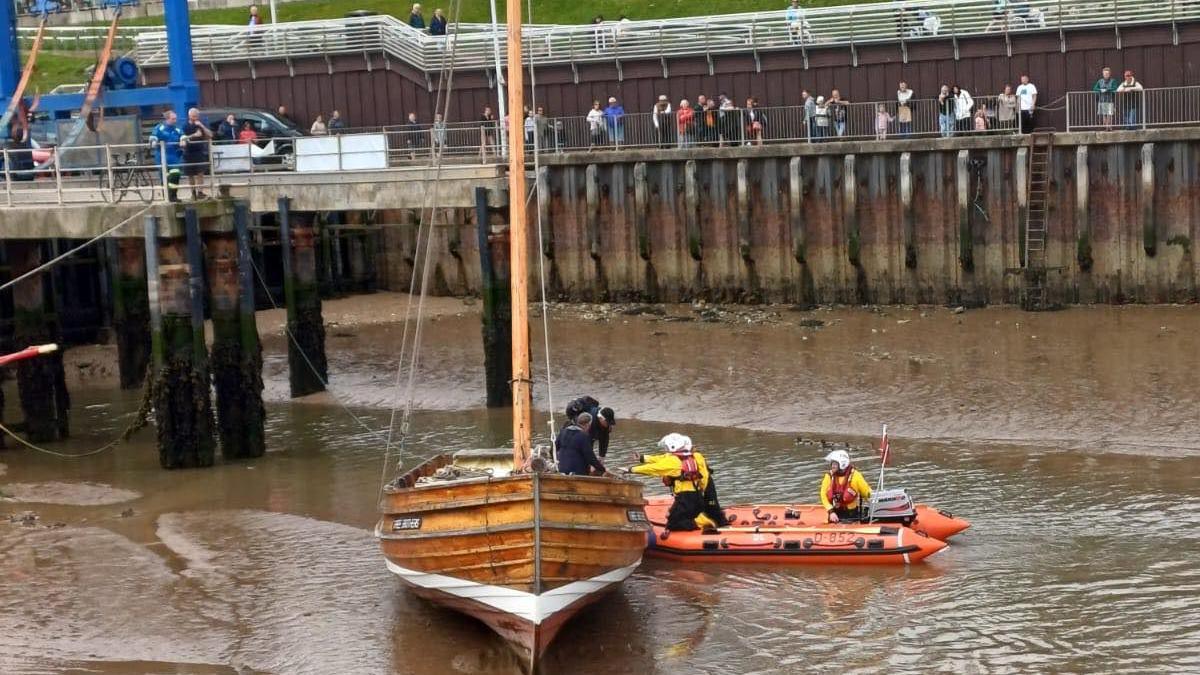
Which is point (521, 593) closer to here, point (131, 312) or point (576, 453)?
point (576, 453)

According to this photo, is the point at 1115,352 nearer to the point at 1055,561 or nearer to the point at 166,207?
the point at 1055,561

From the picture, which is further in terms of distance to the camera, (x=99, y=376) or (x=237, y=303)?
(x=99, y=376)

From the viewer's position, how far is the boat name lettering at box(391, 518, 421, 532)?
16922 mm

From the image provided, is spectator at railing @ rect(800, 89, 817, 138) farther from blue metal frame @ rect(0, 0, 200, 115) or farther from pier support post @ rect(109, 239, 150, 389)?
pier support post @ rect(109, 239, 150, 389)

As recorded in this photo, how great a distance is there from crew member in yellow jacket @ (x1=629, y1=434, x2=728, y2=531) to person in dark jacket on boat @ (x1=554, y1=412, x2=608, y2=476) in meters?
1.20

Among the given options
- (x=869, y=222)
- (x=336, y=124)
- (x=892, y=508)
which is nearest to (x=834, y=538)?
(x=892, y=508)

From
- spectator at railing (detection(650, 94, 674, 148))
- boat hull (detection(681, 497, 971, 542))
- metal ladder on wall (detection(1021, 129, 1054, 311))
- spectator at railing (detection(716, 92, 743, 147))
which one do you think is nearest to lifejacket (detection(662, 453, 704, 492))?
boat hull (detection(681, 497, 971, 542))

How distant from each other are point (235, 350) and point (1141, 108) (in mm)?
18459

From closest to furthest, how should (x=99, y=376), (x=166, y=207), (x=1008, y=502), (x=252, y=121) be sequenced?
(x=1008, y=502)
(x=166, y=207)
(x=99, y=376)
(x=252, y=121)

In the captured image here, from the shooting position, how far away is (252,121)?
141 feet

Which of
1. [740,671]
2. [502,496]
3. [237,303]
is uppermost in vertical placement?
[237,303]

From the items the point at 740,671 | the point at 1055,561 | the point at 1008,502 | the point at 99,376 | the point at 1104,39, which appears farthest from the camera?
the point at 1104,39

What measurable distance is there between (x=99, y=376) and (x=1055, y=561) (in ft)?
68.2

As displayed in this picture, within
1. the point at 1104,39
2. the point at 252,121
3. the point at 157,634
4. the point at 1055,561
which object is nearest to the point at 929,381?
the point at 1055,561
